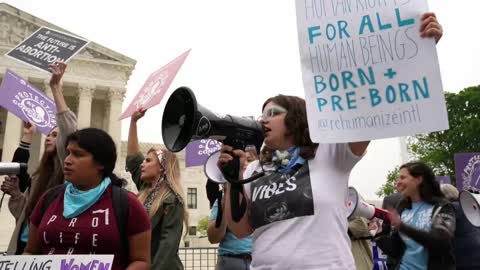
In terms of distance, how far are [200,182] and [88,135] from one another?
51514mm

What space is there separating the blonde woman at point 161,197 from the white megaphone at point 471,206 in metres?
2.48

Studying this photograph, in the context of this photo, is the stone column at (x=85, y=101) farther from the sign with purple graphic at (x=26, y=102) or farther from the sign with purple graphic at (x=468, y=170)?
the sign with purple graphic at (x=26, y=102)

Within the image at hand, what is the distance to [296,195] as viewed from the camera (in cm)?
232

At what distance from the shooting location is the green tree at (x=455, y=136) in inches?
1372

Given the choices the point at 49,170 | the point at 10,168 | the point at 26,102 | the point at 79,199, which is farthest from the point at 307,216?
the point at 26,102

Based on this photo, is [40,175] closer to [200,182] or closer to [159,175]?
[159,175]

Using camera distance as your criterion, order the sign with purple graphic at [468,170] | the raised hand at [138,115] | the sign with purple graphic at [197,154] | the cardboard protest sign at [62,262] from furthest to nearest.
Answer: the sign with purple graphic at [468,170] → the sign with purple graphic at [197,154] → the raised hand at [138,115] → the cardboard protest sign at [62,262]

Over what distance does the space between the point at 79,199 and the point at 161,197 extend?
122 centimetres

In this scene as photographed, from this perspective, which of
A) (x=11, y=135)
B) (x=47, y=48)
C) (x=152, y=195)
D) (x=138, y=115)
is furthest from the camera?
(x=11, y=135)

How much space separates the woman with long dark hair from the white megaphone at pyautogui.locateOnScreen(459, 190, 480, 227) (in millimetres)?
2902

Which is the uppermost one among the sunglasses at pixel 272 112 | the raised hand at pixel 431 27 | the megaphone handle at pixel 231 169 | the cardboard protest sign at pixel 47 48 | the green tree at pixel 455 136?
the green tree at pixel 455 136

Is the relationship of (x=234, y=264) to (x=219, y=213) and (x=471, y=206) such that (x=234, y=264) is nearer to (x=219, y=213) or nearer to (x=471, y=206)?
(x=219, y=213)

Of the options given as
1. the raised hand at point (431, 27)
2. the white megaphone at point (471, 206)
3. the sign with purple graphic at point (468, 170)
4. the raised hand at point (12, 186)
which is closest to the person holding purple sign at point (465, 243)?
the white megaphone at point (471, 206)

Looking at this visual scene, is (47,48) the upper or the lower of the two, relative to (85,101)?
lower
